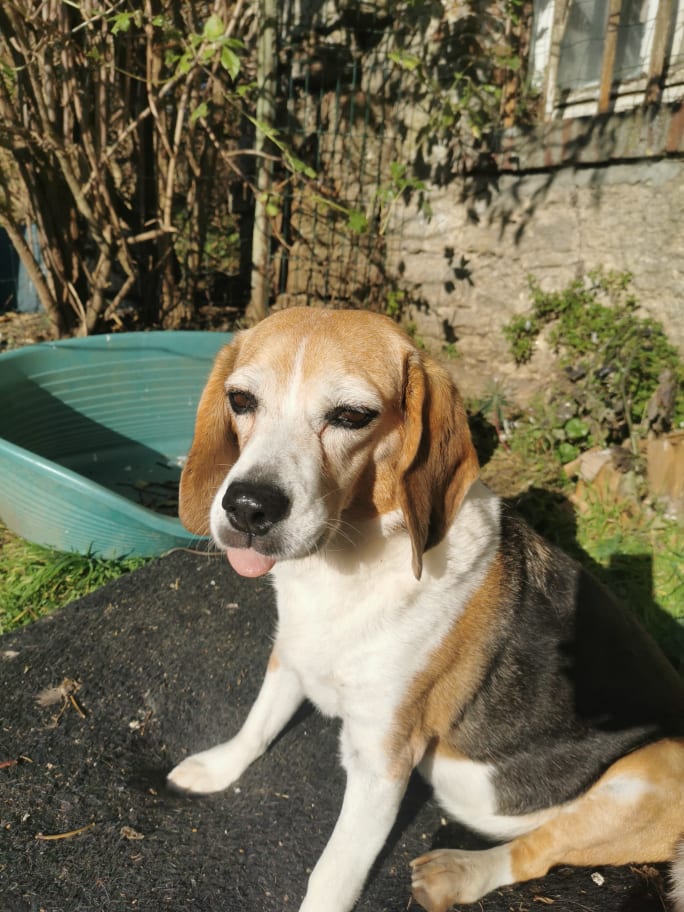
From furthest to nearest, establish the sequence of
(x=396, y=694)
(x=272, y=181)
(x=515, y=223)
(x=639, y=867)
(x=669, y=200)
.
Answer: (x=272, y=181)
(x=515, y=223)
(x=669, y=200)
(x=639, y=867)
(x=396, y=694)

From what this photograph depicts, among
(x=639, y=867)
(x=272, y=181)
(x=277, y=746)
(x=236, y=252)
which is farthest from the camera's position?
(x=236, y=252)

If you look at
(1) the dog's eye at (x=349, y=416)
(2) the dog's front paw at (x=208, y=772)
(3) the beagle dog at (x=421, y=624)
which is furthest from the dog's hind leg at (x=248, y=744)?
(1) the dog's eye at (x=349, y=416)

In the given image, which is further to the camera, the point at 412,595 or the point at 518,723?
the point at 518,723

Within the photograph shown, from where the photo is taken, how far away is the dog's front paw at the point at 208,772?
2428 millimetres

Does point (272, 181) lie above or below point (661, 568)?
above

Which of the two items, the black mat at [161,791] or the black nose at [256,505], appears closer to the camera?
the black nose at [256,505]

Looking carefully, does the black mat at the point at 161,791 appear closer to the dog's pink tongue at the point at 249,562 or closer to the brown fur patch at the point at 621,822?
the brown fur patch at the point at 621,822

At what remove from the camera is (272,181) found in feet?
20.0

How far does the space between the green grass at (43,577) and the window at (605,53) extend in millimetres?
4442

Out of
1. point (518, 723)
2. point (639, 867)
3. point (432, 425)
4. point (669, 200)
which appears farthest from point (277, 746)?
point (669, 200)

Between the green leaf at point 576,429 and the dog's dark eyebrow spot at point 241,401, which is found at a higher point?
the dog's dark eyebrow spot at point 241,401

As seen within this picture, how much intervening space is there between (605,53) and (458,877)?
4972mm

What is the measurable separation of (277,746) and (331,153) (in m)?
5.51

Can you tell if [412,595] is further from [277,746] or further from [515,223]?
[515,223]
